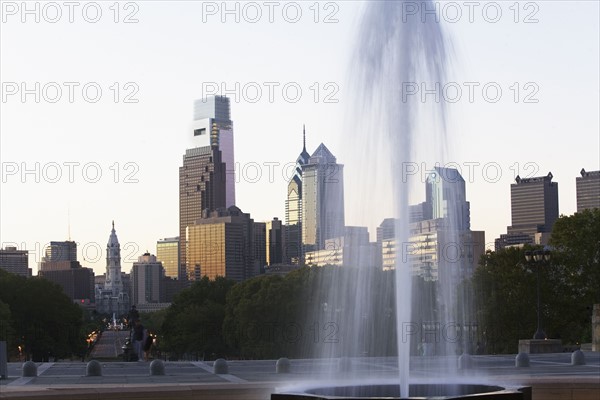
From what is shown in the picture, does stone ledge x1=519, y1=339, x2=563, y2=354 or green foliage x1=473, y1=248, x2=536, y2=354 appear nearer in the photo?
stone ledge x1=519, y1=339, x2=563, y2=354

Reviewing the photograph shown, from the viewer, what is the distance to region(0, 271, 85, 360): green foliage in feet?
319

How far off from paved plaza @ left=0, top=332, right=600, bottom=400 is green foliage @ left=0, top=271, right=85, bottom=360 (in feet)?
194

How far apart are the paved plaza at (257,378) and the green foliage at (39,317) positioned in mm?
59055

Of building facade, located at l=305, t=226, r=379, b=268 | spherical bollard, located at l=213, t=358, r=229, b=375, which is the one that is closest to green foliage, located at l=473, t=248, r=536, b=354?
spherical bollard, located at l=213, t=358, r=229, b=375

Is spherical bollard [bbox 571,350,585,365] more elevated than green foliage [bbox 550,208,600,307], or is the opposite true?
green foliage [bbox 550,208,600,307]

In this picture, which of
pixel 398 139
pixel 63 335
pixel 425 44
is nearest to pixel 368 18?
pixel 425 44

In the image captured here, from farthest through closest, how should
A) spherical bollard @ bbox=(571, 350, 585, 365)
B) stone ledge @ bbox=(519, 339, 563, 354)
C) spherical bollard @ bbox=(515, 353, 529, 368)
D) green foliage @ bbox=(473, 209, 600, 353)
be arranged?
green foliage @ bbox=(473, 209, 600, 353) → stone ledge @ bbox=(519, 339, 563, 354) → spherical bollard @ bbox=(571, 350, 585, 365) → spherical bollard @ bbox=(515, 353, 529, 368)

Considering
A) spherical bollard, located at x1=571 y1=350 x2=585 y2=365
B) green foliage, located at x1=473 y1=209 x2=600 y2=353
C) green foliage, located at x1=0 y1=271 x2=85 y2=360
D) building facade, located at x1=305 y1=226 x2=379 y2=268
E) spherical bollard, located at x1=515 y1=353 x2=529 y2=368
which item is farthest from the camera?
green foliage, located at x1=0 y1=271 x2=85 y2=360

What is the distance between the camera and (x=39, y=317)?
336 feet

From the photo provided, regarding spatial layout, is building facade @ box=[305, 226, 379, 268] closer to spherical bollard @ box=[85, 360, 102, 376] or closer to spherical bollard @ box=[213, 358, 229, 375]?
spherical bollard @ box=[213, 358, 229, 375]

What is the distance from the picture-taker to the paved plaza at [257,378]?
898 inches

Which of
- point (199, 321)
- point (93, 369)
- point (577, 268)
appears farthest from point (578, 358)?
point (199, 321)

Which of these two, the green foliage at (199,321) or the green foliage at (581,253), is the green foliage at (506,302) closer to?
the green foliage at (581,253)

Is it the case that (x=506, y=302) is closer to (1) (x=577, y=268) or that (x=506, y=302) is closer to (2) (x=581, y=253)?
(1) (x=577, y=268)
